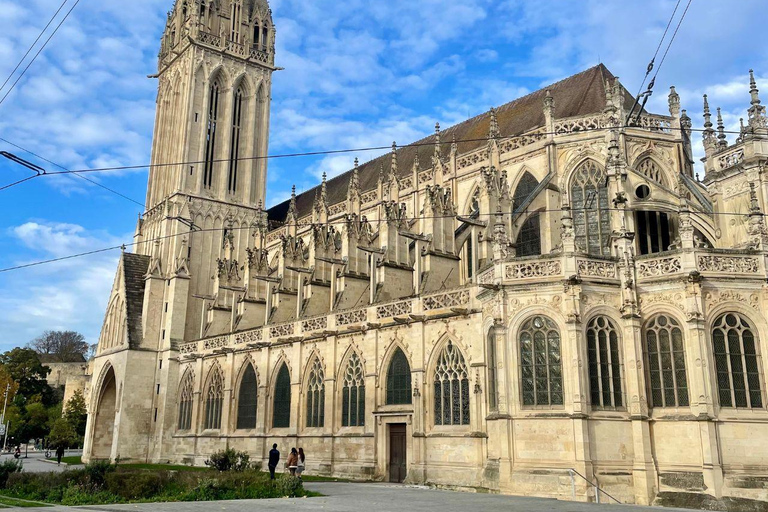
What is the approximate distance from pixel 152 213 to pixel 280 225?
8.57 m

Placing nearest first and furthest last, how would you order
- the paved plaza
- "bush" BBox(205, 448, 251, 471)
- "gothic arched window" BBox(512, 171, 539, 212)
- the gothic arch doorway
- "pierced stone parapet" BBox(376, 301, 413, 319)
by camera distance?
the paved plaza, "bush" BBox(205, 448, 251, 471), "pierced stone parapet" BBox(376, 301, 413, 319), "gothic arched window" BBox(512, 171, 539, 212), the gothic arch doorway

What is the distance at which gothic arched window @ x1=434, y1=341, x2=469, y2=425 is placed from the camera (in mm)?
22391

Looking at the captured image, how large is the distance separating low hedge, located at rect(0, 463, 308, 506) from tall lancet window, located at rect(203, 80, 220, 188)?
30.8 m

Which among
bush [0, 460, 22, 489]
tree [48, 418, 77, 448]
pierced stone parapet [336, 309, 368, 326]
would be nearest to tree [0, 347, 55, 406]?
tree [48, 418, 77, 448]

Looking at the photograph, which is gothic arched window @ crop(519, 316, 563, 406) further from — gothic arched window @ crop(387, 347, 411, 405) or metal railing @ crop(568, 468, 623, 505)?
gothic arched window @ crop(387, 347, 411, 405)

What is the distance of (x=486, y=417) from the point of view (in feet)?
67.4

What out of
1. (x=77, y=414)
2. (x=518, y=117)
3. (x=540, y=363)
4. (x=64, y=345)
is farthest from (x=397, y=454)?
(x=64, y=345)

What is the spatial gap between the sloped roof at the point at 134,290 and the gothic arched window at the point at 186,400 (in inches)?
170

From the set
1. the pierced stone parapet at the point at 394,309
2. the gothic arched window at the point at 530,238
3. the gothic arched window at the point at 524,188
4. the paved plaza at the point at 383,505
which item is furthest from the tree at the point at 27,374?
the paved plaza at the point at 383,505

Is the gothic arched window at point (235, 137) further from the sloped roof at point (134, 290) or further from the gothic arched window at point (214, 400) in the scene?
the gothic arched window at point (214, 400)

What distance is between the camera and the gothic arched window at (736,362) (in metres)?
17.9

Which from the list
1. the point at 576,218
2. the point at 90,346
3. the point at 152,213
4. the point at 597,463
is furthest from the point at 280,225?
the point at 90,346

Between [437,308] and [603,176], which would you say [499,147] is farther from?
[437,308]

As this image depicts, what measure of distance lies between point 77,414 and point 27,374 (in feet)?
79.5
